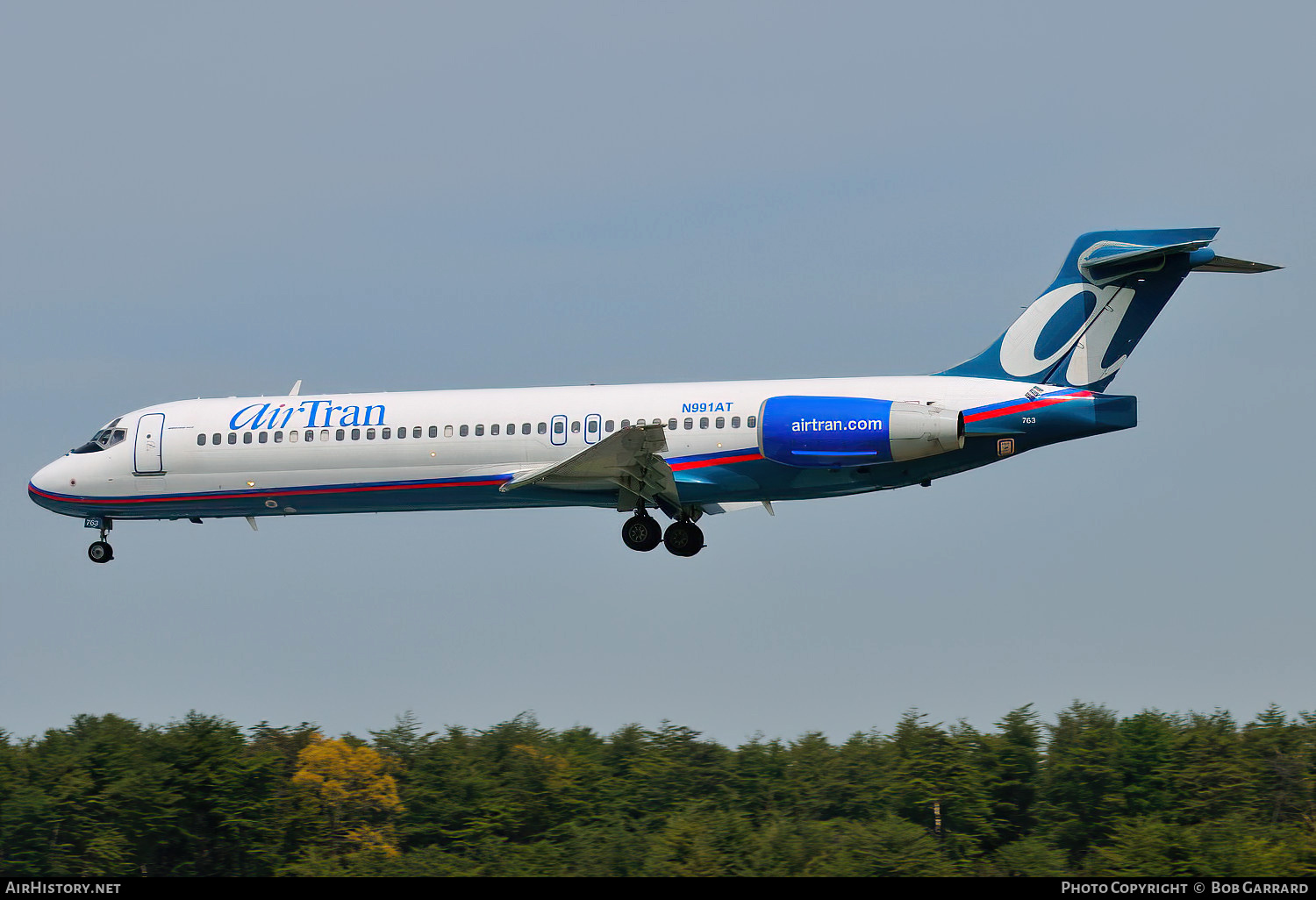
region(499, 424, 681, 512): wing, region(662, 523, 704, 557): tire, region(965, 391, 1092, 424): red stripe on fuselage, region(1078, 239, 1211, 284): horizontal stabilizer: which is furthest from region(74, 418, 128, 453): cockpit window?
region(1078, 239, 1211, 284): horizontal stabilizer

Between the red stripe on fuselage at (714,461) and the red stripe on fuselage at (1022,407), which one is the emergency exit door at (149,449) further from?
the red stripe on fuselage at (1022,407)

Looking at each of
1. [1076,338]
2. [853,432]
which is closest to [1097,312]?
[1076,338]

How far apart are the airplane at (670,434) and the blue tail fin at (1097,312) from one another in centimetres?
4

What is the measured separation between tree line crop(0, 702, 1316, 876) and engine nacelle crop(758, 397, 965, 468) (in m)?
10.8

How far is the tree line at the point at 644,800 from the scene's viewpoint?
3944cm

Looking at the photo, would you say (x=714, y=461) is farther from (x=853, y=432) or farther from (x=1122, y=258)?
(x=1122, y=258)

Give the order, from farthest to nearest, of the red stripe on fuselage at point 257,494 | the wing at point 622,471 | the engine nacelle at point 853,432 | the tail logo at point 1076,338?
the red stripe on fuselage at point 257,494 → the tail logo at point 1076,338 → the wing at point 622,471 → the engine nacelle at point 853,432

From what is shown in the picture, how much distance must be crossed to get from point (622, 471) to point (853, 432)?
465cm

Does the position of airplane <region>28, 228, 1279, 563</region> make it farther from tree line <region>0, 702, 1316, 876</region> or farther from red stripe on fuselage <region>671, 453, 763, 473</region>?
tree line <region>0, 702, 1316, 876</region>

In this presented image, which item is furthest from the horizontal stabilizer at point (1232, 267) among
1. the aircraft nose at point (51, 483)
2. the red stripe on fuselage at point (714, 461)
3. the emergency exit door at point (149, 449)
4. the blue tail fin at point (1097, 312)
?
the aircraft nose at point (51, 483)

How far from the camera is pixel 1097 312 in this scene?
106ft

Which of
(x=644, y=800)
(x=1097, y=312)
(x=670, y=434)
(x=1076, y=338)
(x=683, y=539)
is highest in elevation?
(x=1097, y=312)

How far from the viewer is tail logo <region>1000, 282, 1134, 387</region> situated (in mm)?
32094
